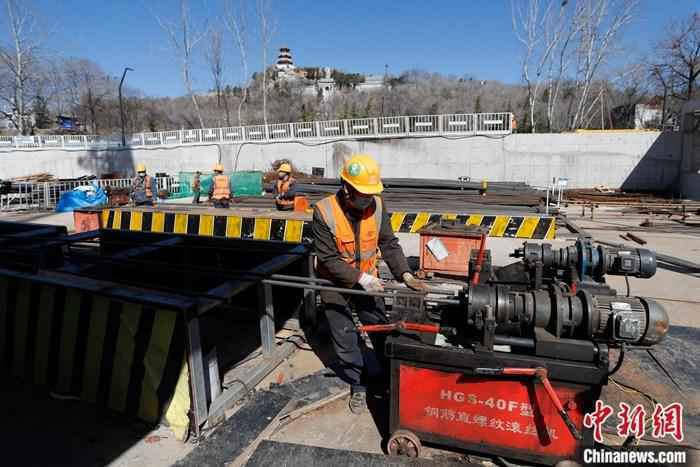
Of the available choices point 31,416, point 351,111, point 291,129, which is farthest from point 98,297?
point 351,111

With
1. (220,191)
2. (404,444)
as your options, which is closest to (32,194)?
(220,191)

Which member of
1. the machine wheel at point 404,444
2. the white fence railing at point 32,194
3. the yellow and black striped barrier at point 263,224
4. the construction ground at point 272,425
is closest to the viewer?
the machine wheel at point 404,444

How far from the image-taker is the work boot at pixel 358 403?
328 centimetres

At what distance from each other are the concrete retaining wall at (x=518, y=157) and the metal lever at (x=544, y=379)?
792 inches

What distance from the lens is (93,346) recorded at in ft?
10.9

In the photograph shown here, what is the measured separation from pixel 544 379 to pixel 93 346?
10.8 ft

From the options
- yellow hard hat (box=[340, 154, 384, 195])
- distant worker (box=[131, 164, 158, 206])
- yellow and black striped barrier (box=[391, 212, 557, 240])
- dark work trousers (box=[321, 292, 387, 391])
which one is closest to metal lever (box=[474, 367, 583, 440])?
dark work trousers (box=[321, 292, 387, 391])

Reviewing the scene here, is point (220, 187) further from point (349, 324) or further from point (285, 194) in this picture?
point (349, 324)

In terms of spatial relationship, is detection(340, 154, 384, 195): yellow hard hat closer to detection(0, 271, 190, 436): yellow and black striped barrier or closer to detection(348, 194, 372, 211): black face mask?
detection(348, 194, 372, 211): black face mask

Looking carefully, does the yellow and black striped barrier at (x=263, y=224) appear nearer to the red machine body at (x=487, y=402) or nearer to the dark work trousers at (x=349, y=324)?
the dark work trousers at (x=349, y=324)

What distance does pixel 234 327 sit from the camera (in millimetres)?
4953

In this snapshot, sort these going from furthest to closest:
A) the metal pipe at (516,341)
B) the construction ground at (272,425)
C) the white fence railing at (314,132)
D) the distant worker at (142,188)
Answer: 1. the white fence railing at (314,132)
2. the distant worker at (142,188)
3. the construction ground at (272,425)
4. the metal pipe at (516,341)

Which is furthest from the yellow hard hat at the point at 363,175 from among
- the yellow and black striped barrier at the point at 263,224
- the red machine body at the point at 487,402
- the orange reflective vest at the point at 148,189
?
the orange reflective vest at the point at 148,189

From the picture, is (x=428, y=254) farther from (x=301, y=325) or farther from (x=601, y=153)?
(x=601, y=153)
